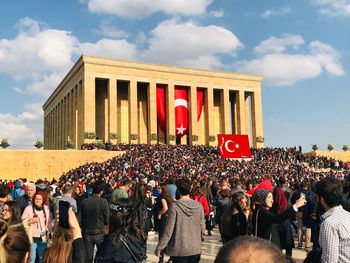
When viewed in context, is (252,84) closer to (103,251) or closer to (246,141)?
(246,141)

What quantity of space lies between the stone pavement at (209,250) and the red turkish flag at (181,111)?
35833mm

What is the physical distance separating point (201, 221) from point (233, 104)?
51.1 metres

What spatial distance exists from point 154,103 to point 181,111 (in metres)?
3.88

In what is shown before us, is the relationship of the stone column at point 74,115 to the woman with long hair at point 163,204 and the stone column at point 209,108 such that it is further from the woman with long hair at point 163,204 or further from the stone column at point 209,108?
the woman with long hair at point 163,204

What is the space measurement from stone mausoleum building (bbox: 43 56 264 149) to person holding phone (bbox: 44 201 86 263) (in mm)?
37595

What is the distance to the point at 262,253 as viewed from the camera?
128cm

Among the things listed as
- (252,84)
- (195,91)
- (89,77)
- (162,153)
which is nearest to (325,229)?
(162,153)

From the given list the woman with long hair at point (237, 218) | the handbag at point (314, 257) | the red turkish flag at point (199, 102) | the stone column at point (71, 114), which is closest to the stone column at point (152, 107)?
the red turkish flag at point (199, 102)

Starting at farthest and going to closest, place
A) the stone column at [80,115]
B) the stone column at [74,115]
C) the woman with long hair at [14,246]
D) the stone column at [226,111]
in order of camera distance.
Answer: the stone column at [226,111]
the stone column at [74,115]
the stone column at [80,115]
the woman with long hair at [14,246]

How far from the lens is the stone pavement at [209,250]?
7.98 metres

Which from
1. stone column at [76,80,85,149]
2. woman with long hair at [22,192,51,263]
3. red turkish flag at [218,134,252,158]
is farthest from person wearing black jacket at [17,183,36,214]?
stone column at [76,80,85,149]

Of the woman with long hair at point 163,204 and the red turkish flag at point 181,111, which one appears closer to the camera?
the woman with long hair at point 163,204

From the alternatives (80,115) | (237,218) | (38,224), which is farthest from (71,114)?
(237,218)

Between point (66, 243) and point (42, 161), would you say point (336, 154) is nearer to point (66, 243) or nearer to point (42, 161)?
point (42, 161)
